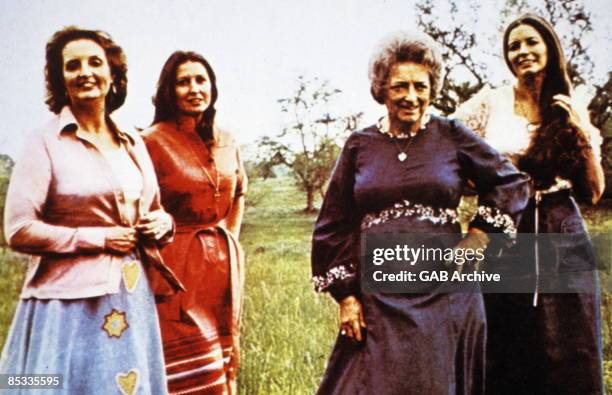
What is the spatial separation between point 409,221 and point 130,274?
98cm

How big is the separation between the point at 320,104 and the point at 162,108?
63 cm

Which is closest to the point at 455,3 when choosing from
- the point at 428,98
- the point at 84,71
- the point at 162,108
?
the point at 428,98

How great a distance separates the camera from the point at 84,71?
2.66 m

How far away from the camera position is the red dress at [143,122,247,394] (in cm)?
274

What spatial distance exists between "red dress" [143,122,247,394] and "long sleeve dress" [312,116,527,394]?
37 cm

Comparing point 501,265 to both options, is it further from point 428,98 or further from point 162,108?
point 162,108

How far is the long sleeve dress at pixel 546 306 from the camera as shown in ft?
9.28

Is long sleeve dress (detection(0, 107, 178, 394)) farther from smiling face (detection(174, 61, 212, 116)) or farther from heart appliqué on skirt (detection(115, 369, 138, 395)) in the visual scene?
smiling face (detection(174, 61, 212, 116))

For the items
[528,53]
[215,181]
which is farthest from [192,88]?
[528,53]

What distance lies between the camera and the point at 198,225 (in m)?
2.78

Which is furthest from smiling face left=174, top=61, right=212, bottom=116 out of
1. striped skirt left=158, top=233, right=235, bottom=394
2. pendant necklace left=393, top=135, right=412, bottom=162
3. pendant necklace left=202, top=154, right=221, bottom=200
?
pendant necklace left=393, top=135, right=412, bottom=162

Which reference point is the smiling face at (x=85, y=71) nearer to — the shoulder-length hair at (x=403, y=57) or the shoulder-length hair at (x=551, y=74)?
the shoulder-length hair at (x=403, y=57)

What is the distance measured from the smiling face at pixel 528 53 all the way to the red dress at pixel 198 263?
3.82ft

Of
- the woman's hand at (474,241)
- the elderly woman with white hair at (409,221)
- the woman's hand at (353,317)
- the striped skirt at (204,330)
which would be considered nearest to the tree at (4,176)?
the striped skirt at (204,330)
